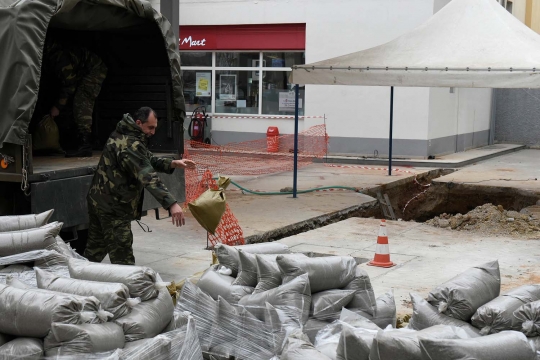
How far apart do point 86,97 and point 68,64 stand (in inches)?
16.8

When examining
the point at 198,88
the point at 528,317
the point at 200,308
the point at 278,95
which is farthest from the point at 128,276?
the point at 198,88

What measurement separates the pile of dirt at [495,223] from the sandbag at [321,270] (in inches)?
247

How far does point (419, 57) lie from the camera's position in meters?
13.3

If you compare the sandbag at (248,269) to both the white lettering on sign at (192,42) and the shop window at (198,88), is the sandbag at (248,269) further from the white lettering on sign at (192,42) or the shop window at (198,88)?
the shop window at (198,88)

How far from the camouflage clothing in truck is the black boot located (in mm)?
1786

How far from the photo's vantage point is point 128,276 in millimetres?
4930

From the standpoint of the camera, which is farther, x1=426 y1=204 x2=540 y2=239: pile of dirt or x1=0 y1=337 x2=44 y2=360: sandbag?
x1=426 y1=204 x2=540 y2=239: pile of dirt

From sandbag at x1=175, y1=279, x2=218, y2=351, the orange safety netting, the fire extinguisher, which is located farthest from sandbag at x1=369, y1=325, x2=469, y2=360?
the fire extinguisher

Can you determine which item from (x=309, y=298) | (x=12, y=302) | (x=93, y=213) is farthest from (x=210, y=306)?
(x=93, y=213)

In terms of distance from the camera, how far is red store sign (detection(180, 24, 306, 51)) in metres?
22.3

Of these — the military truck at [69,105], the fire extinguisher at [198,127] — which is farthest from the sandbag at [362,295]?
the fire extinguisher at [198,127]

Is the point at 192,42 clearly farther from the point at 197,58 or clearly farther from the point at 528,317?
the point at 528,317

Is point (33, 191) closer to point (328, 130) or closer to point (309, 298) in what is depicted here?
point (309, 298)

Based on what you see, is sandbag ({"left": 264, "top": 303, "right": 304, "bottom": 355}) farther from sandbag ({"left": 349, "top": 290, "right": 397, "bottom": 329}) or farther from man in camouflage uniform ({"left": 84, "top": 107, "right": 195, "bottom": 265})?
man in camouflage uniform ({"left": 84, "top": 107, "right": 195, "bottom": 265})
